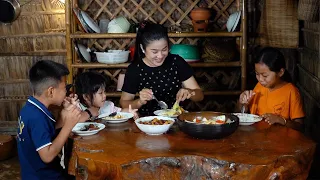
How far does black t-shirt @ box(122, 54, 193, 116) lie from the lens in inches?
129

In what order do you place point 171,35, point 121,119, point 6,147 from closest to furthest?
point 121,119
point 6,147
point 171,35

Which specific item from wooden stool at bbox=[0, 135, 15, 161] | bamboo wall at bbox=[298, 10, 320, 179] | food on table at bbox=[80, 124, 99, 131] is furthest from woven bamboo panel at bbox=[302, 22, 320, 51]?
wooden stool at bbox=[0, 135, 15, 161]

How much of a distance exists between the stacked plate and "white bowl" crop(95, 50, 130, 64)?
11.4 inches

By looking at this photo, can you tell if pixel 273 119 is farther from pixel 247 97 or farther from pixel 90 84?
pixel 90 84

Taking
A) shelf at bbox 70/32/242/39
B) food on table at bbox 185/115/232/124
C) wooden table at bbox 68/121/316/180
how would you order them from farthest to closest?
shelf at bbox 70/32/242/39
food on table at bbox 185/115/232/124
wooden table at bbox 68/121/316/180

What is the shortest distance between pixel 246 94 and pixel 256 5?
8.36 ft

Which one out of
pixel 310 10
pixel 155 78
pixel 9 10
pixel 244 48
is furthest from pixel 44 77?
pixel 9 10

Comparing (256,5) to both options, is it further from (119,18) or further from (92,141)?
(92,141)

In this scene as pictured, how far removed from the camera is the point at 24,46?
5.52m

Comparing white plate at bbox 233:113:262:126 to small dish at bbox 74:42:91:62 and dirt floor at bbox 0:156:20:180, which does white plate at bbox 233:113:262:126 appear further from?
small dish at bbox 74:42:91:62

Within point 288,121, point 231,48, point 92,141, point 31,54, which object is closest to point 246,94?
point 288,121

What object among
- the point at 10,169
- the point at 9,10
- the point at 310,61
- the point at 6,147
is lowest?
the point at 10,169

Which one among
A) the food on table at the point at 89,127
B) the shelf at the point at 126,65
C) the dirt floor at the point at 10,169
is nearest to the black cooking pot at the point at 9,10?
the shelf at the point at 126,65

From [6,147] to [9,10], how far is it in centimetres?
185
